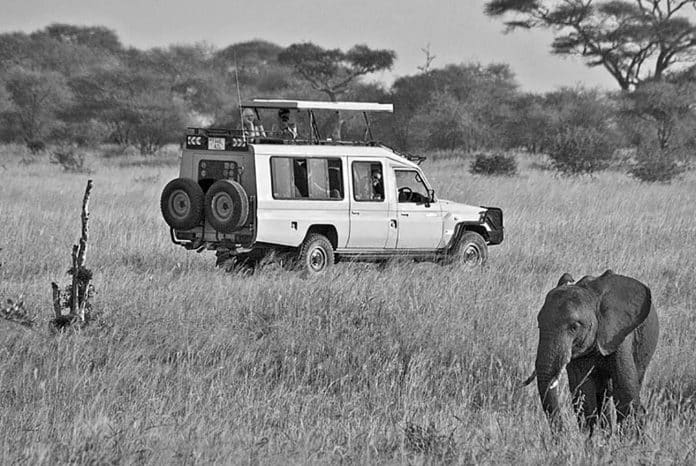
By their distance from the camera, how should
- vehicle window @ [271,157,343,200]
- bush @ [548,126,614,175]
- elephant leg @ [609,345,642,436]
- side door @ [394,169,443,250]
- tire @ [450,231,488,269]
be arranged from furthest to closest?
bush @ [548,126,614,175] < tire @ [450,231,488,269] < side door @ [394,169,443,250] < vehicle window @ [271,157,343,200] < elephant leg @ [609,345,642,436]

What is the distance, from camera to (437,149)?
44.9 meters

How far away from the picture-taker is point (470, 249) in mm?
13281

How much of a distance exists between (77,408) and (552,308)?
2.86m

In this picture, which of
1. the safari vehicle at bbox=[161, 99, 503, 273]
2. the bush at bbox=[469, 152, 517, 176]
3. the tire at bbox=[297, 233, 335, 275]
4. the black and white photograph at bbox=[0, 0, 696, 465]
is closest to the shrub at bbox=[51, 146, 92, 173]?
the black and white photograph at bbox=[0, 0, 696, 465]

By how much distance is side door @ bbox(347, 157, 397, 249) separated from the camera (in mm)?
12430

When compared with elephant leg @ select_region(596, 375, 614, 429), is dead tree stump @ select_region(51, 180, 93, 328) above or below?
above

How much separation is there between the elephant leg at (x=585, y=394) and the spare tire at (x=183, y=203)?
20.5ft

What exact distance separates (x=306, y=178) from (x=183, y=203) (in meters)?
1.35

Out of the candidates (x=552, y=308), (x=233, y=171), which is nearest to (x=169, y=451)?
(x=552, y=308)

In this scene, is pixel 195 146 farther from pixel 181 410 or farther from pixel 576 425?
pixel 576 425

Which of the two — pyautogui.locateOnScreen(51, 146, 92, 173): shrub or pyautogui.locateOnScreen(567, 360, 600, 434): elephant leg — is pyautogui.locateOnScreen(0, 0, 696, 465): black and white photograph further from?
pyautogui.locateOnScreen(51, 146, 92, 173): shrub

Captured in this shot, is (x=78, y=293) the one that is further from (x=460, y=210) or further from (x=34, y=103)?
(x=34, y=103)

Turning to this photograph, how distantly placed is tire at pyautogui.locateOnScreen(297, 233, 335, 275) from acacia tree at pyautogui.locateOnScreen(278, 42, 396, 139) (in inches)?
1519

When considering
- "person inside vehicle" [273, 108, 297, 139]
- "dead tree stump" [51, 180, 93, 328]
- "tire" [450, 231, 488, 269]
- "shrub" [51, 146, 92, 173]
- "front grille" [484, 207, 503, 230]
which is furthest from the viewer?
"shrub" [51, 146, 92, 173]
